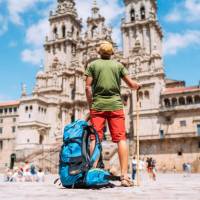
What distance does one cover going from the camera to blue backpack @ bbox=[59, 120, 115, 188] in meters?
7.12

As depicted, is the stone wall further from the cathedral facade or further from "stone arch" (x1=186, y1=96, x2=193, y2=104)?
"stone arch" (x1=186, y1=96, x2=193, y2=104)

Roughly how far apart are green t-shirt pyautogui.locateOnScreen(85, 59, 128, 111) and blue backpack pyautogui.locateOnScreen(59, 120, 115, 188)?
0.69m

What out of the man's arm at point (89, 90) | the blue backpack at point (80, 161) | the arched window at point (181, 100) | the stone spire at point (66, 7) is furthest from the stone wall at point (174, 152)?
the blue backpack at point (80, 161)

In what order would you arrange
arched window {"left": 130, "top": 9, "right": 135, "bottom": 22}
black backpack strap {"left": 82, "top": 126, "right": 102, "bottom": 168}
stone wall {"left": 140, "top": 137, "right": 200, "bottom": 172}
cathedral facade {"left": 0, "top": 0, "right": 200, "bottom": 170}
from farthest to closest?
arched window {"left": 130, "top": 9, "right": 135, "bottom": 22} → cathedral facade {"left": 0, "top": 0, "right": 200, "bottom": 170} → stone wall {"left": 140, "top": 137, "right": 200, "bottom": 172} → black backpack strap {"left": 82, "top": 126, "right": 102, "bottom": 168}

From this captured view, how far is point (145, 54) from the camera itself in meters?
55.8

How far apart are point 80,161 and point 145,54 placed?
5021 cm

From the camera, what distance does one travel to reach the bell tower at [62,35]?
65.5m

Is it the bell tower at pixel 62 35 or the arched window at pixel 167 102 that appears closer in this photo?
the arched window at pixel 167 102

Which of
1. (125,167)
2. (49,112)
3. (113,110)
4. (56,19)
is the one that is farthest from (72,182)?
(56,19)

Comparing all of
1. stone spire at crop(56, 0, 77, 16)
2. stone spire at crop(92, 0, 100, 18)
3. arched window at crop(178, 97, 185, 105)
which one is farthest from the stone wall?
stone spire at crop(56, 0, 77, 16)

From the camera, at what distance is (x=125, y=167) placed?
25.1ft

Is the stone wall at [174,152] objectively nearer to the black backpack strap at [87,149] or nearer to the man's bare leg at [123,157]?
the man's bare leg at [123,157]

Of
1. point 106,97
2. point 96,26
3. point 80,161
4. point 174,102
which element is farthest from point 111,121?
point 96,26

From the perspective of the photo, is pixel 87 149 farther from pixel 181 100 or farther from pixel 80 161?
pixel 181 100
